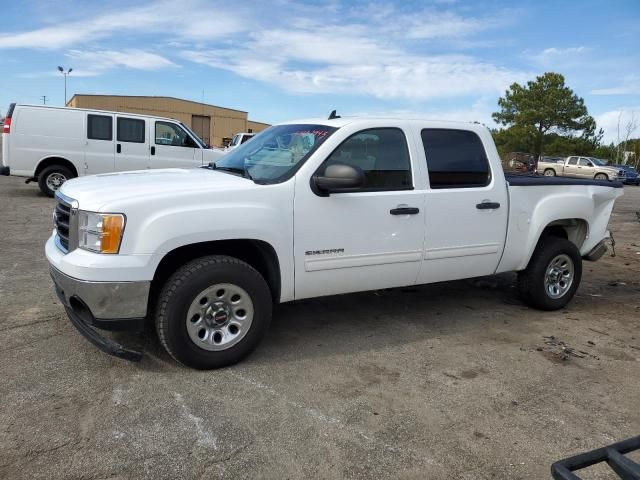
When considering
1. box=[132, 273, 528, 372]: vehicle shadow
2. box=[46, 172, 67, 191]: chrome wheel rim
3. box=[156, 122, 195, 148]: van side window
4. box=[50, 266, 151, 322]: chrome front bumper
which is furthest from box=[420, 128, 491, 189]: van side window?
box=[46, 172, 67, 191]: chrome wheel rim

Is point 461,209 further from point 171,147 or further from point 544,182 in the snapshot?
point 171,147

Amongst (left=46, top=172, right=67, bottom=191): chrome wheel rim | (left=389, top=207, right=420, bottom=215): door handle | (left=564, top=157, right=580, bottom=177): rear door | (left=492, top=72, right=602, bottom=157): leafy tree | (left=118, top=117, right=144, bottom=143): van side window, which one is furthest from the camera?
(left=492, top=72, right=602, bottom=157): leafy tree

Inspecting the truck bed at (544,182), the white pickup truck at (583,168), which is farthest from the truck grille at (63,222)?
the white pickup truck at (583,168)

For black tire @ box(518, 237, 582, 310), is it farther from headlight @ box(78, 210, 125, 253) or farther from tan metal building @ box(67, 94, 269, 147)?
tan metal building @ box(67, 94, 269, 147)

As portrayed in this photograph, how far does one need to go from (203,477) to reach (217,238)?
152 centimetres

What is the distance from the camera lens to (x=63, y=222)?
3.75 metres

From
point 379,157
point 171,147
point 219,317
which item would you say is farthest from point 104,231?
point 171,147

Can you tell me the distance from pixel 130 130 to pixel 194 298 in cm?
1028

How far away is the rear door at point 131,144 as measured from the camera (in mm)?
12578

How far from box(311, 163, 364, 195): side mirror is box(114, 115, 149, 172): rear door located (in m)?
9.98

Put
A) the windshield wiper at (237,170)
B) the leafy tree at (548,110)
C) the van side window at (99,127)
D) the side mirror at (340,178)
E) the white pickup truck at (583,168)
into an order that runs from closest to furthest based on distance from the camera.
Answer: the side mirror at (340,178), the windshield wiper at (237,170), the van side window at (99,127), the white pickup truck at (583,168), the leafy tree at (548,110)

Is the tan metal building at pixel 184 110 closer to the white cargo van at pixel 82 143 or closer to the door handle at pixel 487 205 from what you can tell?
the white cargo van at pixel 82 143

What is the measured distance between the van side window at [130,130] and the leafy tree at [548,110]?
36.5 m

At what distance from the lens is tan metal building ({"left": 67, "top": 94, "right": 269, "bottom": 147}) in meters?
49.1
